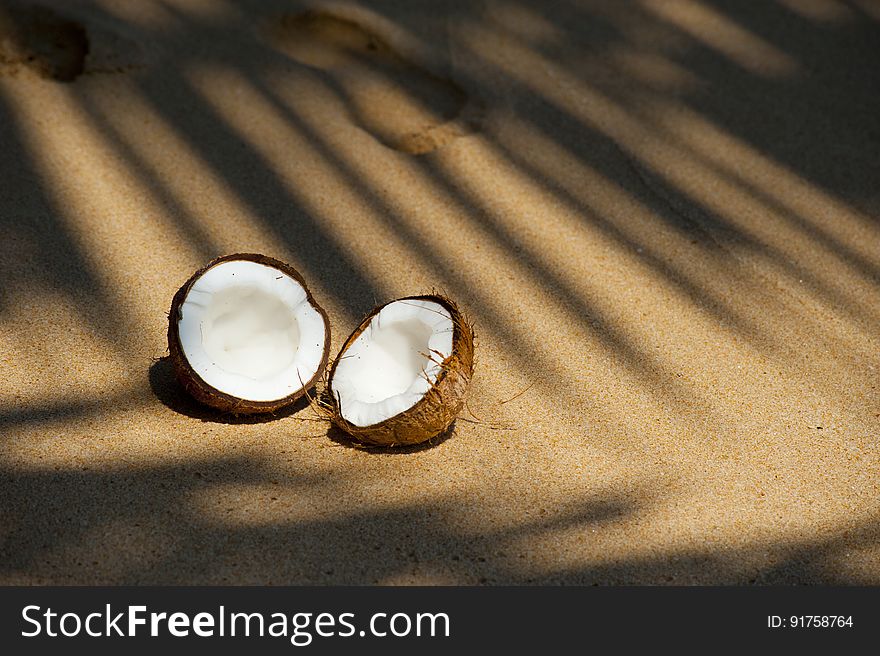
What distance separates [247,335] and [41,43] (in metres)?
2.08

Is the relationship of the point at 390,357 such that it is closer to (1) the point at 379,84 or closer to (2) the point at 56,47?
(1) the point at 379,84

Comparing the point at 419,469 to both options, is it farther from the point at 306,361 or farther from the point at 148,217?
the point at 148,217

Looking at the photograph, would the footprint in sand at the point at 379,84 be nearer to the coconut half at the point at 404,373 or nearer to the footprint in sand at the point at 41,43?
the footprint in sand at the point at 41,43

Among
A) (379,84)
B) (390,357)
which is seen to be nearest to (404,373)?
(390,357)

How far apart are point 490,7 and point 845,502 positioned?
9.57ft

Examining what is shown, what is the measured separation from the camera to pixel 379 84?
4141 mm

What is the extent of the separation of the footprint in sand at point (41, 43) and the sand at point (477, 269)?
13 millimetres

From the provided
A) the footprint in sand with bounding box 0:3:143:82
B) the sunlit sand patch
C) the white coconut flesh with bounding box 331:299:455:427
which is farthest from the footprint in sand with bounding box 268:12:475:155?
the white coconut flesh with bounding box 331:299:455:427

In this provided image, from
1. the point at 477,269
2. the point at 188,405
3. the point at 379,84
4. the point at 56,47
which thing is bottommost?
the point at 188,405

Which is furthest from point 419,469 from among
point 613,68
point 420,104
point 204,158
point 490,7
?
point 490,7

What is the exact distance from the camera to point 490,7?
462cm

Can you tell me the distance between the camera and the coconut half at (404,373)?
2479mm

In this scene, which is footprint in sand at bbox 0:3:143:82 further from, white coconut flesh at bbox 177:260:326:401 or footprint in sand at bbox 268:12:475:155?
white coconut flesh at bbox 177:260:326:401

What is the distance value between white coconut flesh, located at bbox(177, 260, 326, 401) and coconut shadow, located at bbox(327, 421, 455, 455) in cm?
16
